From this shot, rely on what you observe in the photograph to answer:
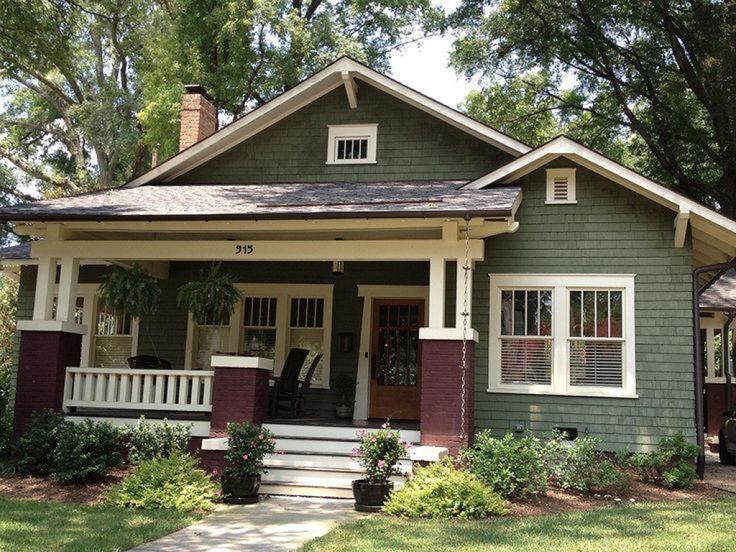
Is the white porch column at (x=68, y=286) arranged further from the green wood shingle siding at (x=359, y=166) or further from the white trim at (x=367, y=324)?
the white trim at (x=367, y=324)

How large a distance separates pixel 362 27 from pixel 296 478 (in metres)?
20.1

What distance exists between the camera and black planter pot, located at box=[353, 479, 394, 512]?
8.52m

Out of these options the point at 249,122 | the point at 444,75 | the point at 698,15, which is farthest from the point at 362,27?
the point at 249,122

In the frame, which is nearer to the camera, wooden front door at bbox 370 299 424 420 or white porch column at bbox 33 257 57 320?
white porch column at bbox 33 257 57 320

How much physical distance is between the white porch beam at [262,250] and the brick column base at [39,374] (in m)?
1.21

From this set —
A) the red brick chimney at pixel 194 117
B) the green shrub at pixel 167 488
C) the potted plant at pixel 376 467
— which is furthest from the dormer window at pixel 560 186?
the red brick chimney at pixel 194 117

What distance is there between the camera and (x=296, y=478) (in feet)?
31.6

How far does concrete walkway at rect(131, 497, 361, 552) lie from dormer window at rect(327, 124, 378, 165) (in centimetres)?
626

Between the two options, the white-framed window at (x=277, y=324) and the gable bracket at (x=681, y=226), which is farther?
the white-framed window at (x=277, y=324)

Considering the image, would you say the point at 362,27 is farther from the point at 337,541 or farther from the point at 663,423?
the point at 337,541

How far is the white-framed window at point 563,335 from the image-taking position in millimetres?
11133

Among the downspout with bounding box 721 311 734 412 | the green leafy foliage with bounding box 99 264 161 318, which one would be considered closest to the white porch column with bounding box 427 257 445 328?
the green leafy foliage with bounding box 99 264 161 318

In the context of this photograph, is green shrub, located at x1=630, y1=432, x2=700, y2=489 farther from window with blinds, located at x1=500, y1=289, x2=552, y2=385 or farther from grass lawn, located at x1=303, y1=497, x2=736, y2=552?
window with blinds, located at x1=500, y1=289, x2=552, y2=385

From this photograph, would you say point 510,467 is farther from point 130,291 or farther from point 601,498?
point 130,291
